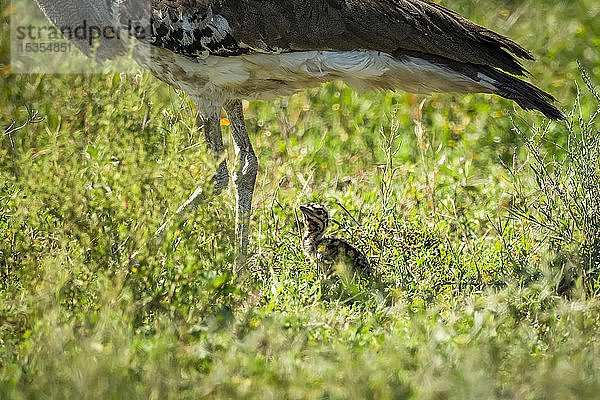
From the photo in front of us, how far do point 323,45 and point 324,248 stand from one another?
1043mm

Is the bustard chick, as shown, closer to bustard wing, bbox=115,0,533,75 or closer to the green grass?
the green grass

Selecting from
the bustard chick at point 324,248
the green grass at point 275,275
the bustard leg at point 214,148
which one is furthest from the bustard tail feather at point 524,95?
the bustard leg at point 214,148

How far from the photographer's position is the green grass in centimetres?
290

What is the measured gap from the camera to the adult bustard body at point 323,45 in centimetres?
414

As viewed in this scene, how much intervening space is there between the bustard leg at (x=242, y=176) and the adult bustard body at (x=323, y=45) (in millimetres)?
27

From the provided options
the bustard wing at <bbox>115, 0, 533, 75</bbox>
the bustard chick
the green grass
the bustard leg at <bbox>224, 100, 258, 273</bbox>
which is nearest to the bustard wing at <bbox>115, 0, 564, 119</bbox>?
the bustard wing at <bbox>115, 0, 533, 75</bbox>

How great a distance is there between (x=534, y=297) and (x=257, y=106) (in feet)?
10.8

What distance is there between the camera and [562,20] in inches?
305

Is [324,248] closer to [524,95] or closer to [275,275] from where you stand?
[275,275]

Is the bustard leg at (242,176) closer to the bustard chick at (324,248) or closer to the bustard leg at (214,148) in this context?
the bustard leg at (214,148)

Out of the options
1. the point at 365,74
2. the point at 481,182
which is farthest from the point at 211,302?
the point at 481,182

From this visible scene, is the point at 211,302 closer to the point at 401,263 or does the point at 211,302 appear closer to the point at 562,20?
the point at 401,263

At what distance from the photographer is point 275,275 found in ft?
13.9

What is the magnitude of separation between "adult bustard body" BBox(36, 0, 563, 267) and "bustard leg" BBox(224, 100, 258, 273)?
0.09 feet
